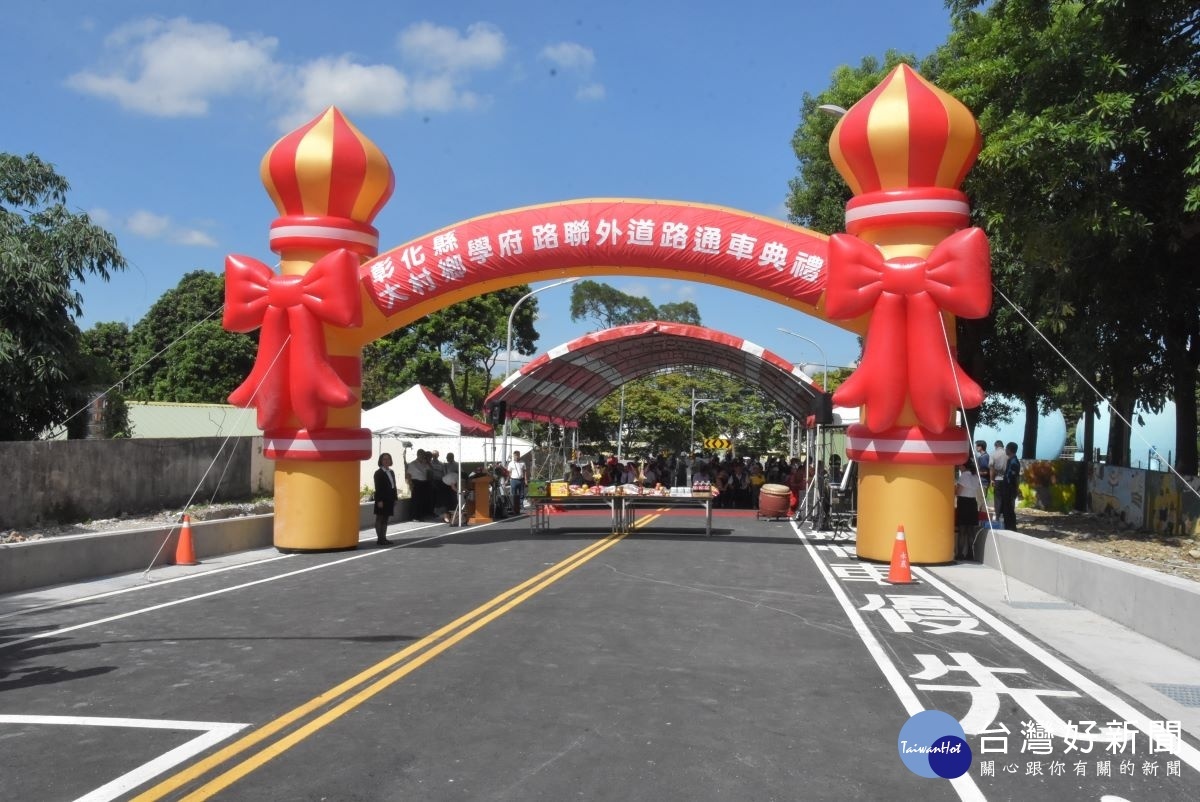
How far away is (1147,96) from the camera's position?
51.0ft

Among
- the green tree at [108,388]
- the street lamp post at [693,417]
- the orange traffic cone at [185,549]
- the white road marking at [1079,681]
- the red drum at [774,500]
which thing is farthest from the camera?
the street lamp post at [693,417]

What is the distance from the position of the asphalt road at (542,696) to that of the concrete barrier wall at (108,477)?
19.4ft

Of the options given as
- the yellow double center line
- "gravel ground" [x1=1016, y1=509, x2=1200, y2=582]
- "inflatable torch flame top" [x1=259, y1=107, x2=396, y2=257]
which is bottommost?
the yellow double center line

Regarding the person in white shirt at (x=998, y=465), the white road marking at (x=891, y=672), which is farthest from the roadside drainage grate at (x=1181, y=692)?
the person in white shirt at (x=998, y=465)

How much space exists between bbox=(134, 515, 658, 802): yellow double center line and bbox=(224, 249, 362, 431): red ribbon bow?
5.86m

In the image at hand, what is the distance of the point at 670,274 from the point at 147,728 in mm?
12291

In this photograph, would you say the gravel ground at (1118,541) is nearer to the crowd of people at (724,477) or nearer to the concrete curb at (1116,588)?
the concrete curb at (1116,588)

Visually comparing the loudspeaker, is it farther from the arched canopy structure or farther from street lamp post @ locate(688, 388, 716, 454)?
street lamp post @ locate(688, 388, 716, 454)

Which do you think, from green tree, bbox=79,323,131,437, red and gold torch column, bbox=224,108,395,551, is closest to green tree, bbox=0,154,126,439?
green tree, bbox=79,323,131,437

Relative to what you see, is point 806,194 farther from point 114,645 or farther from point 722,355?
point 114,645

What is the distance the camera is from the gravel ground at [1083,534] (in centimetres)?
1571

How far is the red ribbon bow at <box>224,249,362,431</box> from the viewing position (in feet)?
52.2

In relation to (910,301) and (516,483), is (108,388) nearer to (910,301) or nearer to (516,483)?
(516,483)

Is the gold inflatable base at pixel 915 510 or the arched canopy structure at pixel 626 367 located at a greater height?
the arched canopy structure at pixel 626 367
